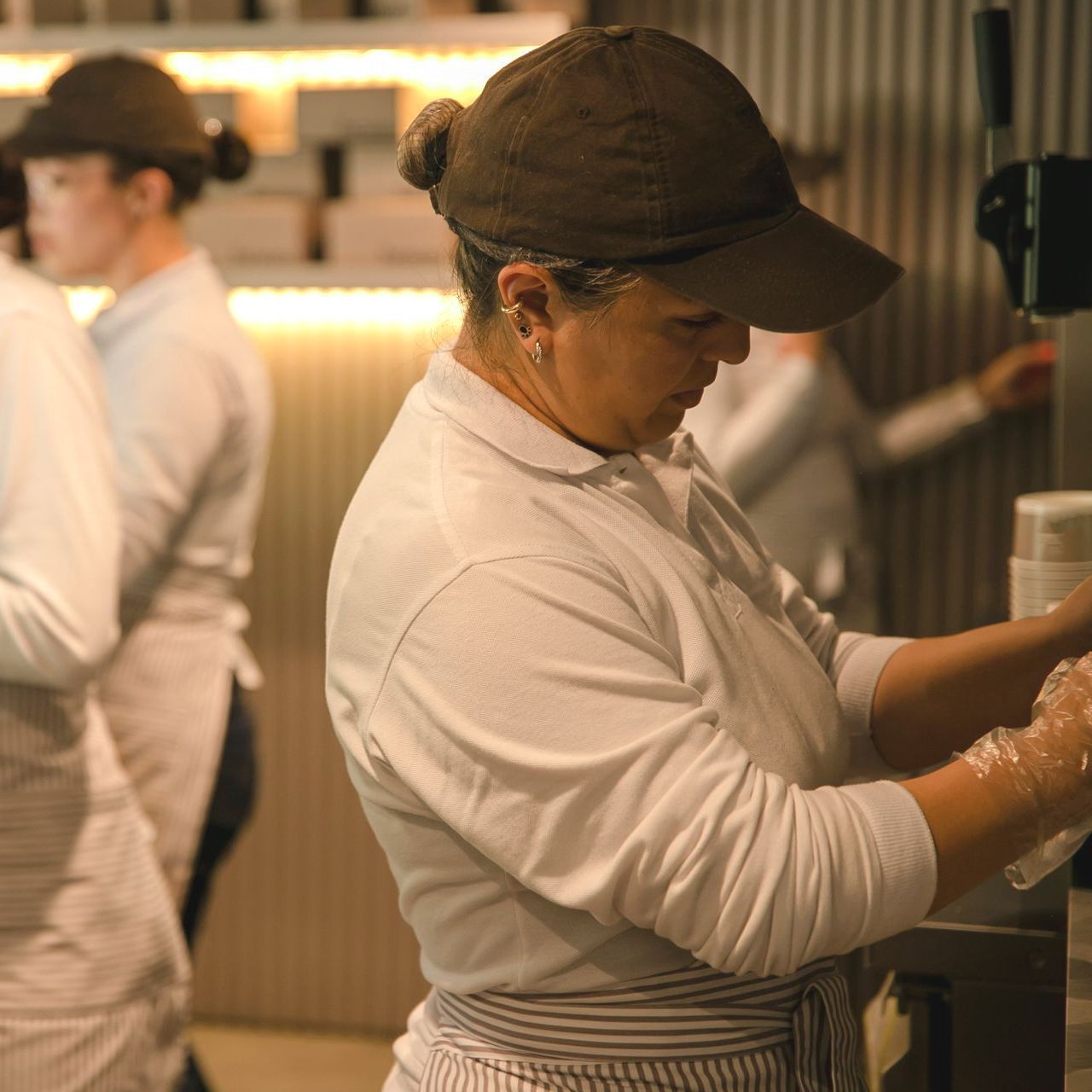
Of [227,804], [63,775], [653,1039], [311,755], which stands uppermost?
[653,1039]

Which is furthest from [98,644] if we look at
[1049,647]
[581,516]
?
[1049,647]

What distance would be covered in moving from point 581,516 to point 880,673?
0.45 meters

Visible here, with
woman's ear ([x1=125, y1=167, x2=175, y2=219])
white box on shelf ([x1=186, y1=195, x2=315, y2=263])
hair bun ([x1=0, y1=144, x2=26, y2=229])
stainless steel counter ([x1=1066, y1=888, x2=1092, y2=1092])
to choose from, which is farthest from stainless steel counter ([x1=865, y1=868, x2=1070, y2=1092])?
white box on shelf ([x1=186, y1=195, x2=315, y2=263])

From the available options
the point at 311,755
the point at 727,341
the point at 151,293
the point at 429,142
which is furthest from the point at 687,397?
the point at 311,755

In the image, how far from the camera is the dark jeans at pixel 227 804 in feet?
8.46

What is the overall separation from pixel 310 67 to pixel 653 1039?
2.48m

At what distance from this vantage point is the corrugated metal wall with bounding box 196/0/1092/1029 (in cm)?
296

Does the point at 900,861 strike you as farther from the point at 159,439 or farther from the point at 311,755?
the point at 311,755

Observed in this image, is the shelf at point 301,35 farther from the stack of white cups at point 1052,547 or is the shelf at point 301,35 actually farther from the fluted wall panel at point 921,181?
the stack of white cups at point 1052,547

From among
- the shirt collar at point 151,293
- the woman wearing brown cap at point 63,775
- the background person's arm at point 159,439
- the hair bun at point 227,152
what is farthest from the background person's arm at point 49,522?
the hair bun at point 227,152

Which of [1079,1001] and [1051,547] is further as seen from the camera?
[1051,547]

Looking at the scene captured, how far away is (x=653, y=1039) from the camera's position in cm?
111

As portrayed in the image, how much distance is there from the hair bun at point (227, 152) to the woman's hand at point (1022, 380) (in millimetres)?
1511

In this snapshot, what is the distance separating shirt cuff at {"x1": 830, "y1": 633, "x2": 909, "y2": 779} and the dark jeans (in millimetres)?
1427
